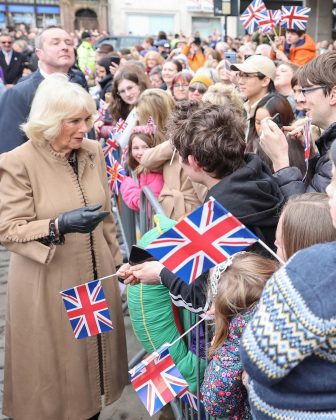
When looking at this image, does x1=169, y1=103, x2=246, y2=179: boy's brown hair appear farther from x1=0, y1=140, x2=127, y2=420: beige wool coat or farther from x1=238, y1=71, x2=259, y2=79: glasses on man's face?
x1=238, y1=71, x2=259, y2=79: glasses on man's face

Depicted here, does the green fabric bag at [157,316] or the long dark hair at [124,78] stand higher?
the long dark hair at [124,78]

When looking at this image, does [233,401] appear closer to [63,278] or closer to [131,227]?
[63,278]

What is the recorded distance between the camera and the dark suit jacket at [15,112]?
11.6ft

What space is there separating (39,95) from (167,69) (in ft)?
15.0

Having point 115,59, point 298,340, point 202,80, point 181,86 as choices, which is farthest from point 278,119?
point 115,59

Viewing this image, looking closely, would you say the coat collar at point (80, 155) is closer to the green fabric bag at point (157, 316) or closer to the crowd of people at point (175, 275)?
the crowd of people at point (175, 275)

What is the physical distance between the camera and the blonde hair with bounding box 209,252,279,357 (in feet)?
5.12

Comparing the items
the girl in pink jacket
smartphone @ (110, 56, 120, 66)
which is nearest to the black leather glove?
the girl in pink jacket

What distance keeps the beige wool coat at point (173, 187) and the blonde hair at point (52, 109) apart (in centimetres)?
75

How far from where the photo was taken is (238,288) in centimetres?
157

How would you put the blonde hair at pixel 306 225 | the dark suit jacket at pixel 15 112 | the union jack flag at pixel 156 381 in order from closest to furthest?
the blonde hair at pixel 306 225 < the union jack flag at pixel 156 381 < the dark suit jacket at pixel 15 112

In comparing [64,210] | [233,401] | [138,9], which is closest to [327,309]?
[233,401]

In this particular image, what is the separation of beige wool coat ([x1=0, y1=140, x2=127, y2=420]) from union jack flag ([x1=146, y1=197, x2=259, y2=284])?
899 millimetres

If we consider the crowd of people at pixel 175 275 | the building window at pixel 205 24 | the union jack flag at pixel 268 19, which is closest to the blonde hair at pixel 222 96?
the crowd of people at pixel 175 275
